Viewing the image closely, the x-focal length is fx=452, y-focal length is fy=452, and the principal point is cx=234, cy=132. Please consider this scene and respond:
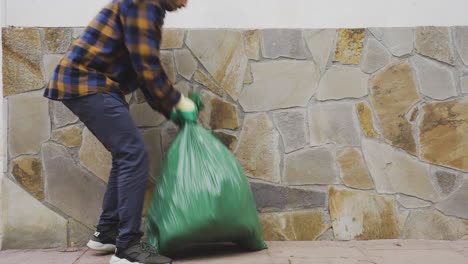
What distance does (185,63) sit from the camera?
7.81 ft

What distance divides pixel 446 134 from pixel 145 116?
1606mm

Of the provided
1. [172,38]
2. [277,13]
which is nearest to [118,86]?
[172,38]

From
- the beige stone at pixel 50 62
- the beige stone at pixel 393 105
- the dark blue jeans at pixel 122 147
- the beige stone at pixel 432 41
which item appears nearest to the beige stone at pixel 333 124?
the beige stone at pixel 393 105

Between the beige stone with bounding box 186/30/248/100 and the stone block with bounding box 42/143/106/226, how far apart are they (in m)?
0.83

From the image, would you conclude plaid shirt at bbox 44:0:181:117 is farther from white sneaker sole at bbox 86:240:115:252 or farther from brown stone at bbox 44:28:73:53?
white sneaker sole at bbox 86:240:115:252

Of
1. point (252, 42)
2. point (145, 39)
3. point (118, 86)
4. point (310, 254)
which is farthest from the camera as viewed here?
point (252, 42)

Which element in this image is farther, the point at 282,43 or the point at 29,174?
the point at 282,43

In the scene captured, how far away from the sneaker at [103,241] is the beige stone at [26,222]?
26 centimetres

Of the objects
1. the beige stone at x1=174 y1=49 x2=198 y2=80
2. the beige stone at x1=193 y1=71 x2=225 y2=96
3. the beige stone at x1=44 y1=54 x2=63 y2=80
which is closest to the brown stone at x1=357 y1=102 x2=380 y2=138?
the beige stone at x1=193 y1=71 x2=225 y2=96

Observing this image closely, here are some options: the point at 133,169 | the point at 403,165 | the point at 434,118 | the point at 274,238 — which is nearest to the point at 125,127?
the point at 133,169

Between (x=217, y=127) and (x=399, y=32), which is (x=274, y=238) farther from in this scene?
(x=399, y=32)

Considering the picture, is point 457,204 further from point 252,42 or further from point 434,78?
point 252,42

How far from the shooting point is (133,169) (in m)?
1.93

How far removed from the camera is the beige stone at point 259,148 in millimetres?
2393
